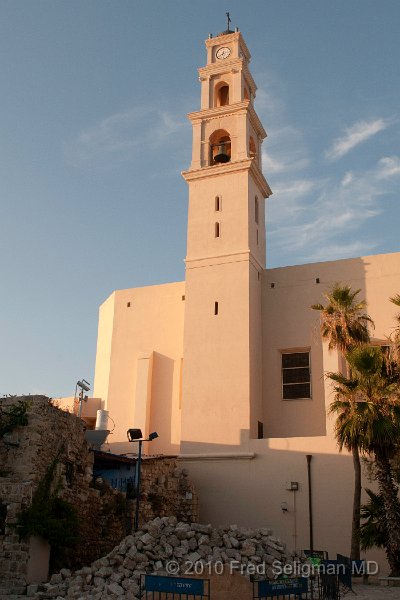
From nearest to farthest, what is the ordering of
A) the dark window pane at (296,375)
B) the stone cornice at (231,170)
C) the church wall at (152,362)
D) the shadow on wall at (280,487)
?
1. the shadow on wall at (280,487)
2. the dark window pane at (296,375)
3. the church wall at (152,362)
4. the stone cornice at (231,170)

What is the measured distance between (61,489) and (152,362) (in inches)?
489

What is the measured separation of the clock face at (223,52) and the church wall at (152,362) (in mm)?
12204

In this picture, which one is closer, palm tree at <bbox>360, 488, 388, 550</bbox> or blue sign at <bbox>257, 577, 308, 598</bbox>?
blue sign at <bbox>257, 577, 308, 598</bbox>

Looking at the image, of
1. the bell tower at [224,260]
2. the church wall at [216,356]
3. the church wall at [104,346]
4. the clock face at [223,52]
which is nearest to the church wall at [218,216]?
the bell tower at [224,260]

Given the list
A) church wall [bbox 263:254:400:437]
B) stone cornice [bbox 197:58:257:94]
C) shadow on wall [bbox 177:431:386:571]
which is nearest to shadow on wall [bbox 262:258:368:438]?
church wall [bbox 263:254:400:437]

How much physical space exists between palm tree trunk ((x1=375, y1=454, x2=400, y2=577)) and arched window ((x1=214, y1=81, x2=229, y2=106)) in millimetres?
20274

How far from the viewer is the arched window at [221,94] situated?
32.3 metres

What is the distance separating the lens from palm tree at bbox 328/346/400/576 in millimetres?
18344

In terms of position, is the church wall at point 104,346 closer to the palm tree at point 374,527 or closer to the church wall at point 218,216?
the church wall at point 218,216

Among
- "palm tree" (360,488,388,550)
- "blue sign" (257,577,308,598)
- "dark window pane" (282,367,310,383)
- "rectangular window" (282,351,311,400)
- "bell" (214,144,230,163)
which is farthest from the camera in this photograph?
"bell" (214,144,230,163)

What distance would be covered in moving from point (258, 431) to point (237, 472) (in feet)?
7.09

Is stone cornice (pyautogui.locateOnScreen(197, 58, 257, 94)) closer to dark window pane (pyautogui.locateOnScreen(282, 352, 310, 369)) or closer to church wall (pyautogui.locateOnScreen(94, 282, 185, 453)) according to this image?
church wall (pyautogui.locateOnScreen(94, 282, 185, 453))

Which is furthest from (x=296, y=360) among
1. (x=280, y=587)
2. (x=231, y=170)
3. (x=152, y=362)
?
(x=280, y=587)

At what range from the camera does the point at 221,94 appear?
109 feet
